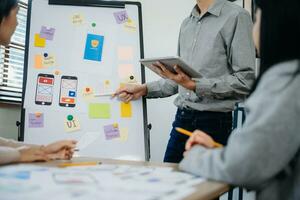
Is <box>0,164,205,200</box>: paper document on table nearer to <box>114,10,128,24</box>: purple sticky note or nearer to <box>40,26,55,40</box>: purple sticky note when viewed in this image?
<box>40,26,55,40</box>: purple sticky note

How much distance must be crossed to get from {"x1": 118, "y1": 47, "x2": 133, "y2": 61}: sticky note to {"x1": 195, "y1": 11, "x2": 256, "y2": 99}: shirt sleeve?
683 millimetres

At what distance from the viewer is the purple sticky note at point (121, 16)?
2283mm

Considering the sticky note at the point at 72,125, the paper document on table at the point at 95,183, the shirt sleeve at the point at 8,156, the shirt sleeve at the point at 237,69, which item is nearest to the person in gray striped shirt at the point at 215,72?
the shirt sleeve at the point at 237,69

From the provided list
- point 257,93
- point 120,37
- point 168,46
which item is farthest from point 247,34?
point 168,46

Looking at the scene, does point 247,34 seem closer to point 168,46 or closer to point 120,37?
point 120,37

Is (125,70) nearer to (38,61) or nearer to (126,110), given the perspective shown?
(126,110)

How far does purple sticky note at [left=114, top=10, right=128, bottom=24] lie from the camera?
2.28 meters

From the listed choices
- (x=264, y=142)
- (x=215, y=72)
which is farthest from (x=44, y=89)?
(x=264, y=142)

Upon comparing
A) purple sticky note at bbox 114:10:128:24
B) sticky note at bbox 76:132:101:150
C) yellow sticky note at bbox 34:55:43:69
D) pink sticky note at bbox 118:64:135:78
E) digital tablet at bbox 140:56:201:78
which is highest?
purple sticky note at bbox 114:10:128:24

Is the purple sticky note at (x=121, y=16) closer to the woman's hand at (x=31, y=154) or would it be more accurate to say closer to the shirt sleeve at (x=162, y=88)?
the shirt sleeve at (x=162, y=88)

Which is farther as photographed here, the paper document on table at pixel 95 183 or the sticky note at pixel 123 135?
the sticky note at pixel 123 135

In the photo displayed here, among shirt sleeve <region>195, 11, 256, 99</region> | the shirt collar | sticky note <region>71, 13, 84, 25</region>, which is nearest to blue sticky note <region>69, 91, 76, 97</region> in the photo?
sticky note <region>71, 13, 84, 25</region>

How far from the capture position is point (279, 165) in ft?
2.73

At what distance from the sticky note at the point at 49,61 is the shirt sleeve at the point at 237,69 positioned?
37.3 inches
